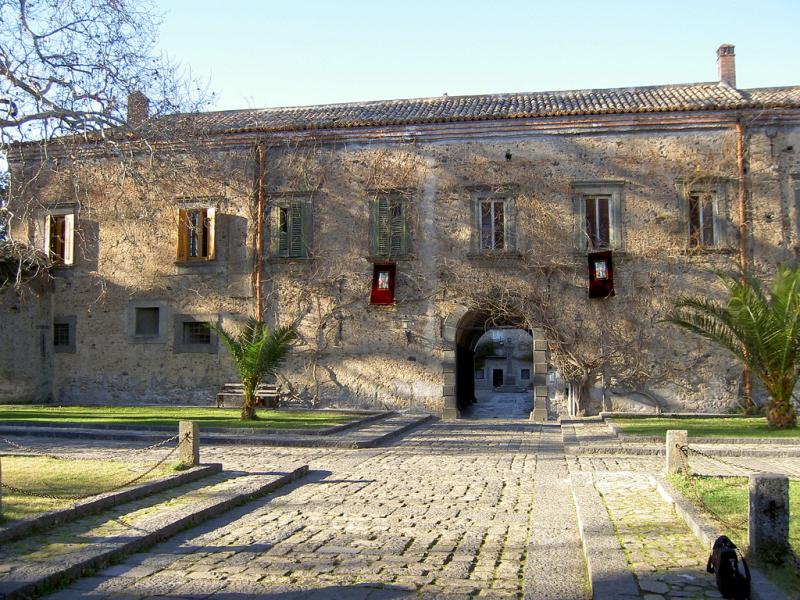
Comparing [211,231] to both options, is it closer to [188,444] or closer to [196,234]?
[196,234]

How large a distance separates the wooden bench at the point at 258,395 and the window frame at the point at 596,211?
8.45 m

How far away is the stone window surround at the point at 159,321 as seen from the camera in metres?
22.0

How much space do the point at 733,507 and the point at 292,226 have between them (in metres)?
16.0

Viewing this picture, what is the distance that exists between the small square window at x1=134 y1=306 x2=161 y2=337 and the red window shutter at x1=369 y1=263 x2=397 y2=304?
611cm

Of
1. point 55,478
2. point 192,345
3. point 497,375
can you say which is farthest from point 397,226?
point 497,375

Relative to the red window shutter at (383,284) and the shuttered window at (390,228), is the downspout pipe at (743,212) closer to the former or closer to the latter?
the shuttered window at (390,228)

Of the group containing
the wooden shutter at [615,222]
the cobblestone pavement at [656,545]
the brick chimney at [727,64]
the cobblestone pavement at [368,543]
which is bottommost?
the cobblestone pavement at [368,543]

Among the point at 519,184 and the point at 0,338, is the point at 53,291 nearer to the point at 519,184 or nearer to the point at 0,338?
the point at 0,338

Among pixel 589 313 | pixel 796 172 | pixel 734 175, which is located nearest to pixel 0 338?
pixel 589 313

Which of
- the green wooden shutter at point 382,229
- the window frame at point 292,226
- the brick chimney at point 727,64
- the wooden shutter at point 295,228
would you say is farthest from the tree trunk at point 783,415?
the wooden shutter at point 295,228

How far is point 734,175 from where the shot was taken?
19.7 m

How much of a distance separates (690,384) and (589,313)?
289 centimetres

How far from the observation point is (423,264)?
20719 millimetres

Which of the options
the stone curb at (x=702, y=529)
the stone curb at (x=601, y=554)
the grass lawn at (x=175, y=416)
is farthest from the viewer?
the grass lawn at (x=175, y=416)
